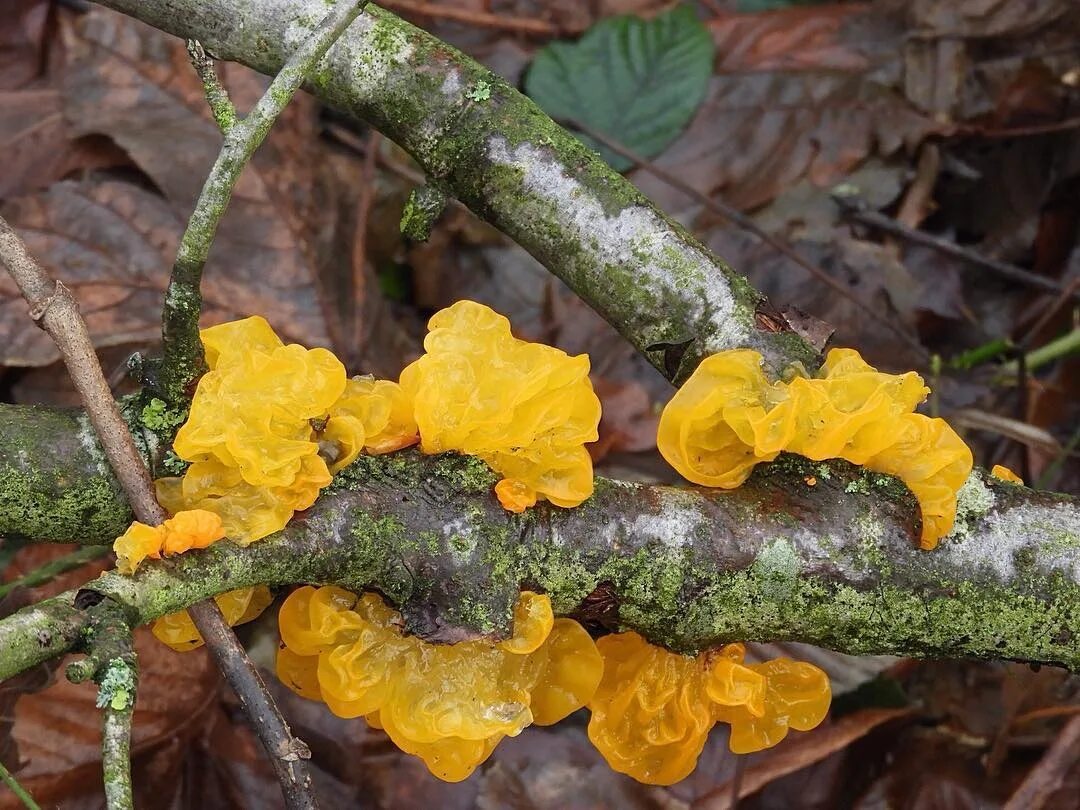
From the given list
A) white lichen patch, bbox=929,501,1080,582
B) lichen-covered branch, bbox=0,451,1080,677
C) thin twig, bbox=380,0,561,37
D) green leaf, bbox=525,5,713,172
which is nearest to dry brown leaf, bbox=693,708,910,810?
lichen-covered branch, bbox=0,451,1080,677

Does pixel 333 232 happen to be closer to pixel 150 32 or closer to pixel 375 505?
pixel 150 32

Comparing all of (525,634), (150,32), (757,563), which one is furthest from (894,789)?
(150,32)

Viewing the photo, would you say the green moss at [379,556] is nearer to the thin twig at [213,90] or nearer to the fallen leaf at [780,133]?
the thin twig at [213,90]

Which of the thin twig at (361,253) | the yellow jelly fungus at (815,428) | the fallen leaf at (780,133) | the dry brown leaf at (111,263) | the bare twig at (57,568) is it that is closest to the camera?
the yellow jelly fungus at (815,428)

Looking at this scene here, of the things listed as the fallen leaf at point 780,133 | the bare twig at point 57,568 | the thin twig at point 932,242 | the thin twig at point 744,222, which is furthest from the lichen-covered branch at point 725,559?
the fallen leaf at point 780,133

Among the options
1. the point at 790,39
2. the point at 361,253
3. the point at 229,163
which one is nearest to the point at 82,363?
the point at 229,163
